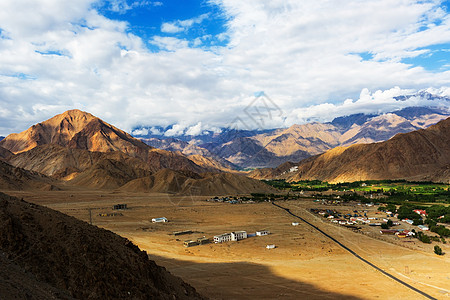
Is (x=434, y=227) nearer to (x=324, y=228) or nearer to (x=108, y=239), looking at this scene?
(x=324, y=228)

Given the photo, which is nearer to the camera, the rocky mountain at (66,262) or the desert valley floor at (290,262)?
the rocky mountain at (66,262)

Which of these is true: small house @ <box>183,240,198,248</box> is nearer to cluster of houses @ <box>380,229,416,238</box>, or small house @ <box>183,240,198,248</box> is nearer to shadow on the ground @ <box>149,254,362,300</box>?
shadow on the ground @ <box>149,254,362,300</box>

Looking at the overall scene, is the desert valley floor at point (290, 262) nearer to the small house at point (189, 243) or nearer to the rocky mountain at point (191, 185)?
the small house at point (189, 243)

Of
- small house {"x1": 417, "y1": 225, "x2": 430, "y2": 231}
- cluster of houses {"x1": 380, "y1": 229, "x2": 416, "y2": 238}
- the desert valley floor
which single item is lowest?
small house {"x1": 417, "y1": 225, "x2": 430, "y2": 231}

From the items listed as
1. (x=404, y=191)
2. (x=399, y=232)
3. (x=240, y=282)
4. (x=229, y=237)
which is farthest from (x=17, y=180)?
(x=404, y=191)

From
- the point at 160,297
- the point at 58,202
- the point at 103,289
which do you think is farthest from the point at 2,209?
the point at 58,202

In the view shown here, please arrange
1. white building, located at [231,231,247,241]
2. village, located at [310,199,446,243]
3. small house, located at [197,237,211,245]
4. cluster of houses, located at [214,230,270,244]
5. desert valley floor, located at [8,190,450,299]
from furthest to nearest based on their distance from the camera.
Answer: village, located at [310,199,446,243] < white building, located at [231,231,247,241] < cluster of houses, located at [214,230,270,244] < small house, located at [197,237,211,245] < desert valley floor, located at [8,190,450,299]

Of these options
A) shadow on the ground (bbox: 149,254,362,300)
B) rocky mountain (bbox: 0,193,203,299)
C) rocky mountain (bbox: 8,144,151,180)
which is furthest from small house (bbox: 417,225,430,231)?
rocky mountain (bbox: 8,144,151,180)

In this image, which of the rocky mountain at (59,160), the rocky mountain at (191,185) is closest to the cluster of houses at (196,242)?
the rocky mountain at (191,185)

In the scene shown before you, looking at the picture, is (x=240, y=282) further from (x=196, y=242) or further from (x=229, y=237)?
(x=229, y=237)
